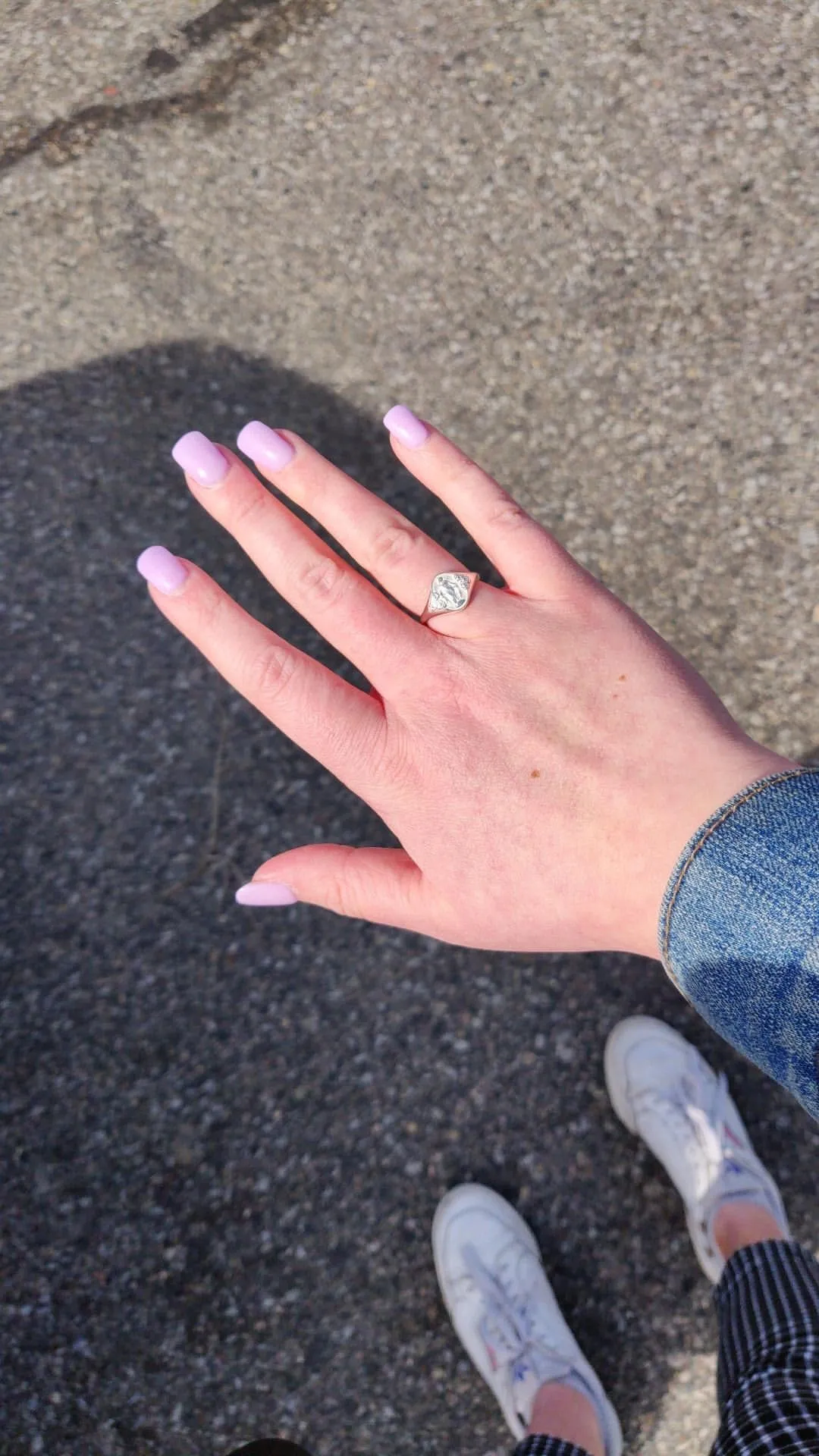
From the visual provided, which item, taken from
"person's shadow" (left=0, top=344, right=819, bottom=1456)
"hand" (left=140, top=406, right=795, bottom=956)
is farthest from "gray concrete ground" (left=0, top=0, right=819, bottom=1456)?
"hand" (left=140, top=406, right=795, bottom=956)

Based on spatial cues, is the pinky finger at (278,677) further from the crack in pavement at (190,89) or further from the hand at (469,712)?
the crack in pavement at (190,89)

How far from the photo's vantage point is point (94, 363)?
7.65ft

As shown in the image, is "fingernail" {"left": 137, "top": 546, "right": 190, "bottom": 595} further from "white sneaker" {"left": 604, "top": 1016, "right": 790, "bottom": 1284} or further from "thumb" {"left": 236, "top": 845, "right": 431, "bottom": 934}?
"white sneaker" {"left": 604, "top": 1016, "right": 790, "bottom": 1284}

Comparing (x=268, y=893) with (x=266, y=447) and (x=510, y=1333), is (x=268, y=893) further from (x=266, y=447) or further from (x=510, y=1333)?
(x=510, y=1333)

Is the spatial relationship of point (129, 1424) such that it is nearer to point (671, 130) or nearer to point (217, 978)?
point (217, 978)

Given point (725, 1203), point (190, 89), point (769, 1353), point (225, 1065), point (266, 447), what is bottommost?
point (225, 1065)

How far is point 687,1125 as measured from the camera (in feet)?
7.23

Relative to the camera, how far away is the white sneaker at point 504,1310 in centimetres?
207

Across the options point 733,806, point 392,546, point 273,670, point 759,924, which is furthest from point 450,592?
point 759,924

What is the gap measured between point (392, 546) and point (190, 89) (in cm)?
147

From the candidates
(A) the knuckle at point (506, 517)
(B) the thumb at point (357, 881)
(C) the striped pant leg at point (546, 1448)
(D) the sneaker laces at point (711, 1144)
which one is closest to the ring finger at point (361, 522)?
(A) the knuckle at point (506, 517)

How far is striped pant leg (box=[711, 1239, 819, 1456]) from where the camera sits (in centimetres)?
163

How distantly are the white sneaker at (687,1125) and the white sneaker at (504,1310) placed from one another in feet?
1.19

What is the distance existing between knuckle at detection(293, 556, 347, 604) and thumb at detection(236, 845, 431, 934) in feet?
1.54
